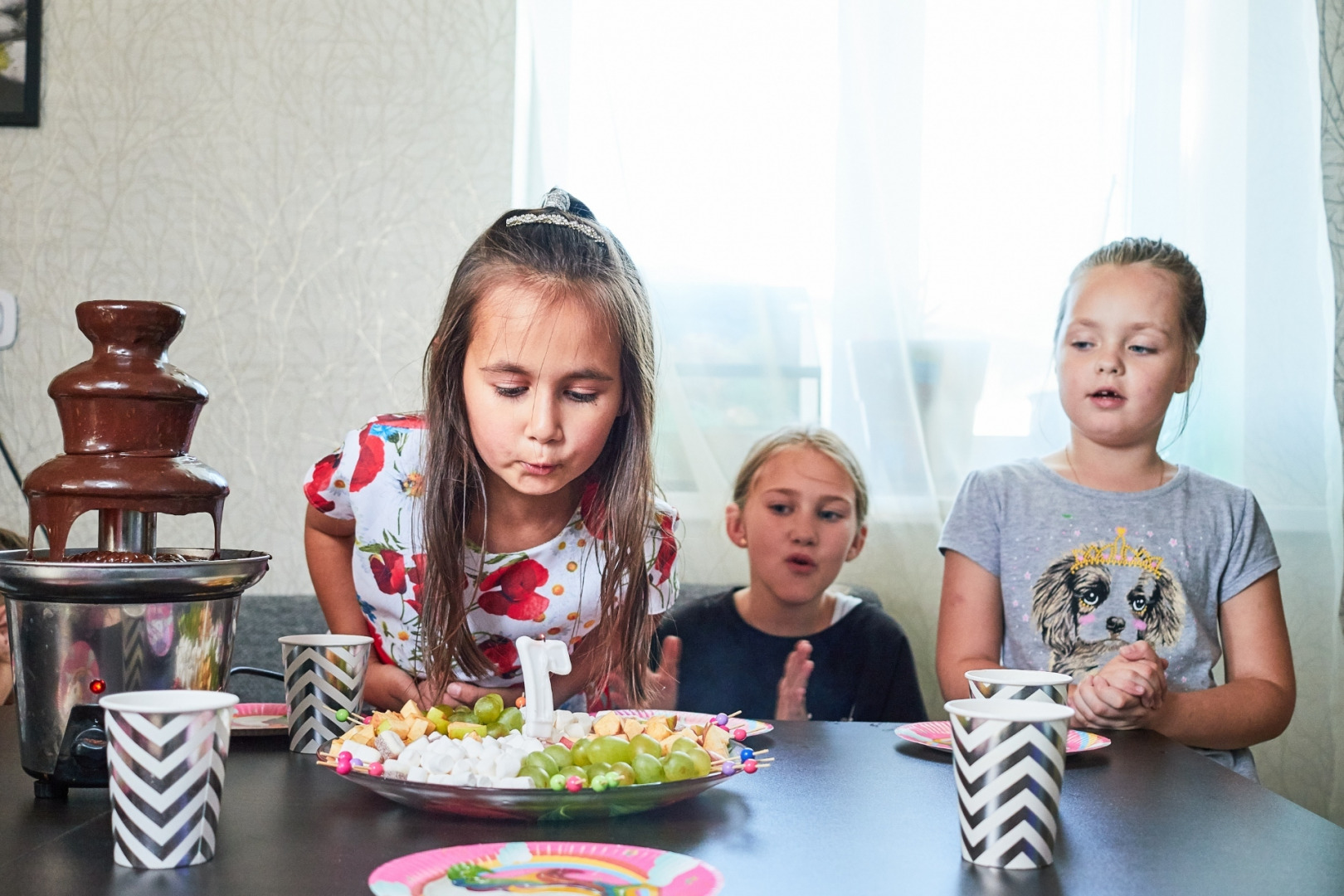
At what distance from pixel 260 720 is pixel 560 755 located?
0.39 m

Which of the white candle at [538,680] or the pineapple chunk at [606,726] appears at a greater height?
the white candle at [538,680]

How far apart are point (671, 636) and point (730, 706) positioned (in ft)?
0.46

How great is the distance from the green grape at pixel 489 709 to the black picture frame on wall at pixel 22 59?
5.77 ft

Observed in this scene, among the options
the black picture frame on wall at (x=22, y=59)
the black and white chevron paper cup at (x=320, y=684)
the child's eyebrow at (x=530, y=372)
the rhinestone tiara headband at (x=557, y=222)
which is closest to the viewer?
the black and white chevron paper cup at (x=320, y=684)

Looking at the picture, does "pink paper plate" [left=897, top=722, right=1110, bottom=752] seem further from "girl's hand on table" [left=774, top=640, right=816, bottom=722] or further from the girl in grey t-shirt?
"girl's hand on table" [left=774, top=640, right=816, bottom=722]

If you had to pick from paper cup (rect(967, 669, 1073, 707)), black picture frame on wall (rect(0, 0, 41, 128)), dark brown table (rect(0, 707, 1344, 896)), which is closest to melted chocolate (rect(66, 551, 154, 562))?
dark brown table (rect(0, 707, 1344, 896))

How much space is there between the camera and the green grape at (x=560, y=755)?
2.26ft

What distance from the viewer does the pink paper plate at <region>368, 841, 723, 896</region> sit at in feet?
1.83

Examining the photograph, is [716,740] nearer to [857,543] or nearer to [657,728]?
[657,728]

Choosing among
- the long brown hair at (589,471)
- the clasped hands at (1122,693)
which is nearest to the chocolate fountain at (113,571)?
the long brown hair at (589,471)

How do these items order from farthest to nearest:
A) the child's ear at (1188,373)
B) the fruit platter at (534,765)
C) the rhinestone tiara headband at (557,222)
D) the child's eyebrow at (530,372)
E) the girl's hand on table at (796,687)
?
the girl's hand on table at (796,687) → the child's ear at (1188,373) → the rhinestone tiara headband at (557,222) → the child's eyebrow at (530,372) → the fruit platter at (534,765)

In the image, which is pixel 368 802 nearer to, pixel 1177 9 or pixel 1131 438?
pixel 1131 438

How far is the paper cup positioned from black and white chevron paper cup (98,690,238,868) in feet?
1.68

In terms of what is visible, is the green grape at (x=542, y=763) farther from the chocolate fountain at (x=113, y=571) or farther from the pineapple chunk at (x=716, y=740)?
the chocolate fountain at (x=113, y=571)
